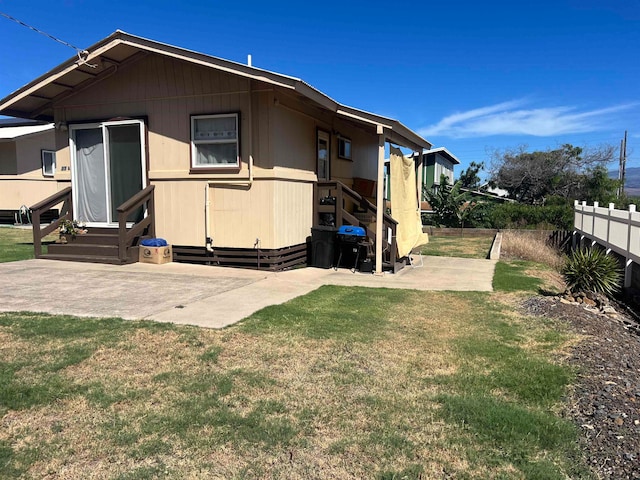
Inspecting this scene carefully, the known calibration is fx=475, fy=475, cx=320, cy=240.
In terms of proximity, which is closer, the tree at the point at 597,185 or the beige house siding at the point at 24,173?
the beige house siding at the point at 24,173

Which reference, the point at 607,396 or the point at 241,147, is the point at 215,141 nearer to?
the point at 241,147

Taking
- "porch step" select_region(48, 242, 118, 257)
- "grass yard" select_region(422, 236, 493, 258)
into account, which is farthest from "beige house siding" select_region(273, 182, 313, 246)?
Result: "grass yard" select_region(422, 236, 493, 258)

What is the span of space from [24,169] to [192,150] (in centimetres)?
1423

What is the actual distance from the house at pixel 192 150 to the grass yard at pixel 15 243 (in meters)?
0.90

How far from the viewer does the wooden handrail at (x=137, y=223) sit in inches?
367

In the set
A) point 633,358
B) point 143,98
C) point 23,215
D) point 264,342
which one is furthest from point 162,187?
point 23,215

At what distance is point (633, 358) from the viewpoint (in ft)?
15.4

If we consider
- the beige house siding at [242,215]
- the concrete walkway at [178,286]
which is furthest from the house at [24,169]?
the beige house siding at [242,215]

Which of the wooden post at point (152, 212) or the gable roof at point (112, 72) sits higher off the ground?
the gable roof at point (112, 72)

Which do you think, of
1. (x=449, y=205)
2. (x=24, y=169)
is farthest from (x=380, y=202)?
(x=24, y=169)

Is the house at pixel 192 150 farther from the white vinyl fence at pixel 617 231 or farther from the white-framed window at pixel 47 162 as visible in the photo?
the white-framed window at pixel 47 162

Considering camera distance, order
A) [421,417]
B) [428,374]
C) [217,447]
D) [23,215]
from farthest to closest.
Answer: [23,215] → [428,374] → [421,417] → [217,447]

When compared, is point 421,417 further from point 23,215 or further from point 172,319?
point 23,215

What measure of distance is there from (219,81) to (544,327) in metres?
7.25
